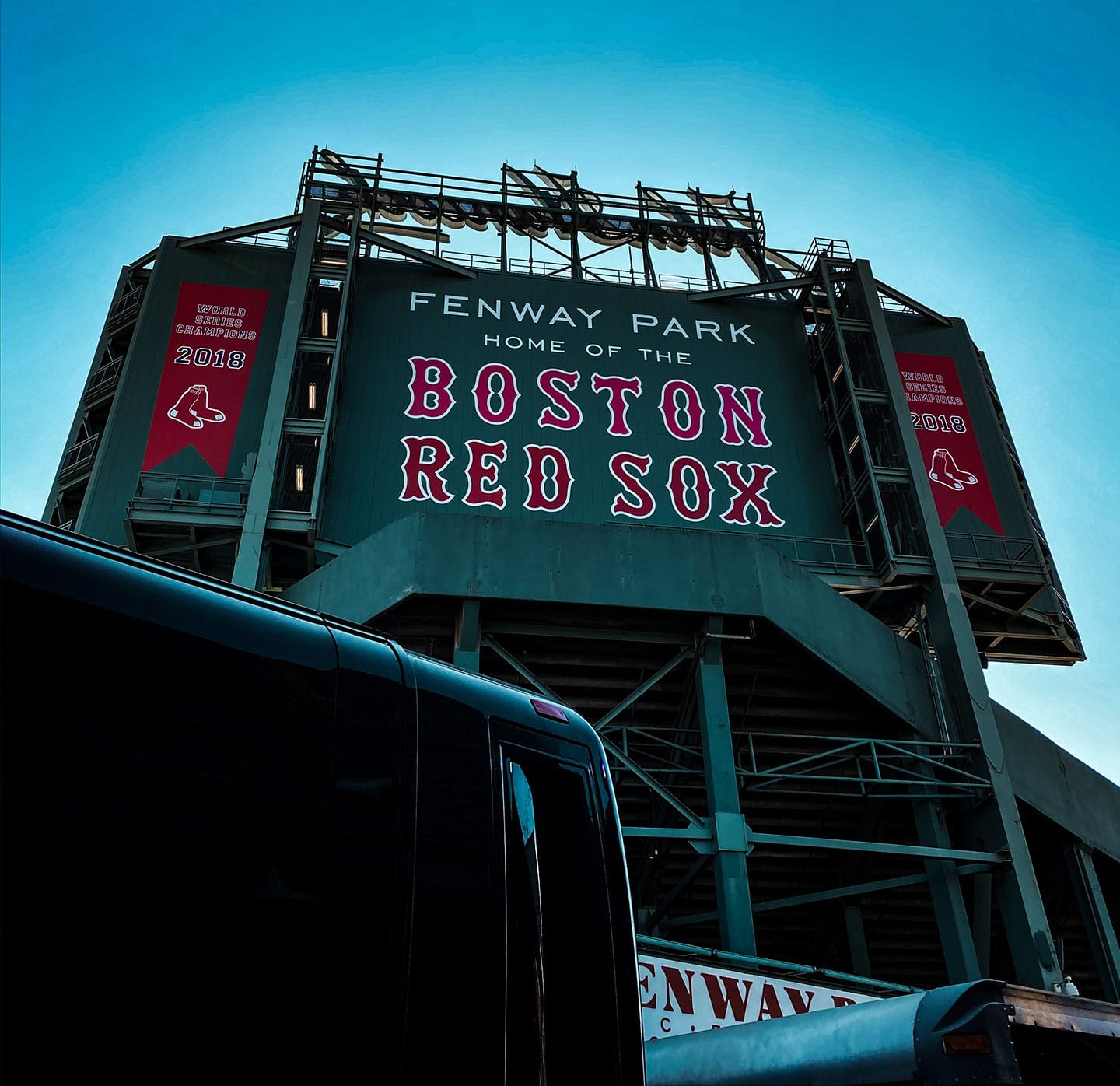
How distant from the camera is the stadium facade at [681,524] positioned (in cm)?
1656

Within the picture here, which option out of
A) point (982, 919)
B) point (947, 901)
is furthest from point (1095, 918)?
point (947, 901)

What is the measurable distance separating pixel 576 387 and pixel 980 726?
41.4 ft

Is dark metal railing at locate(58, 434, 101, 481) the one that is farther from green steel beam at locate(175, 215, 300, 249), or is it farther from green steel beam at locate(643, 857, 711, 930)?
green steel beam at locate(643, 857, 711, 930)

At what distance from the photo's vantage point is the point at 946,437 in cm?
2536

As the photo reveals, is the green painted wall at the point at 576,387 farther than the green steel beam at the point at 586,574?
Yes

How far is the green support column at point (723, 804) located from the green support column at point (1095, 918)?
834cm

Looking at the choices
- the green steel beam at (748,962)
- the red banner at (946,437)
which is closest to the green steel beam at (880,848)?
the green steel beam at (748,962)

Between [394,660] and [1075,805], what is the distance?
20.9 metres

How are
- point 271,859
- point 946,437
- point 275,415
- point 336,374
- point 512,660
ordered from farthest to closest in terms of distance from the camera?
point 946,437 < point 336,374 < point 275,415 < point 512,660 < point 271,859

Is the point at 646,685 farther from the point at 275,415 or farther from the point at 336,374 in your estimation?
the point at 336,374

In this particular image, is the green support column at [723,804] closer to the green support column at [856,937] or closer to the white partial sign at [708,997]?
the white partial sign at [708,997]

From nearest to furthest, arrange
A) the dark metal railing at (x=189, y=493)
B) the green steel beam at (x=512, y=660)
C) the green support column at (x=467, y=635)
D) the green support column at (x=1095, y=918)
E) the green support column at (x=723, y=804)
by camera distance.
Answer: the green support column at (x=723, y=804) → the green support column at (x=467, y=635) → the green steel beam at (x=512, y=660) → the green support column at (x=1095, y=918) → the dark metal railing at (x=189, y=493)

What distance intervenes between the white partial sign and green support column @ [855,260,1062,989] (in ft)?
17.7

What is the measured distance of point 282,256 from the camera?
2659 centimetres
